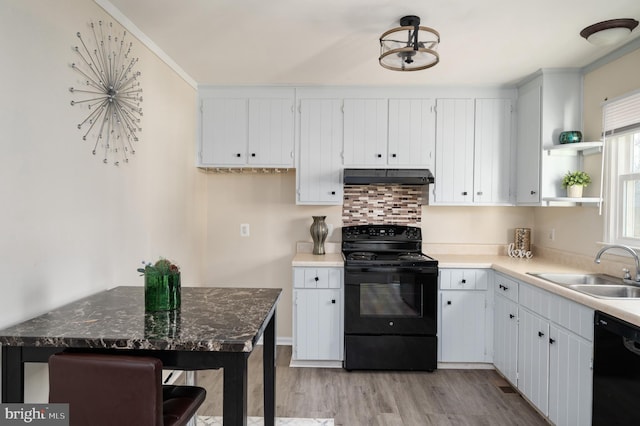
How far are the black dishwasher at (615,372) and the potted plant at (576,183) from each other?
4.03ft

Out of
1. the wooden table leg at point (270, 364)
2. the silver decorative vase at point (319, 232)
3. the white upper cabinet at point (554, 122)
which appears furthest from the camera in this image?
the silver decorative vase at point (319, 232)

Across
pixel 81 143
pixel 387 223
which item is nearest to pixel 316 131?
pixel 387 223

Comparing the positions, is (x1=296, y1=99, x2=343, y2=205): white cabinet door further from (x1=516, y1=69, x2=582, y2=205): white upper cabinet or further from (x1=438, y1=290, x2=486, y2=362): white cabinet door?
(x1=516, y1=69, x2=582, y2=205): white upper cabinet

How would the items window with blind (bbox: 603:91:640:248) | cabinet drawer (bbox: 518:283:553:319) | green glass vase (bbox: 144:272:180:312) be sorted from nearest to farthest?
1. green glass vase (bbox: 144:272:180:312)
2. cabinet drawer (bbox: 518:283:553:319)
3. window with blind (bbox: 603:91:640:248)

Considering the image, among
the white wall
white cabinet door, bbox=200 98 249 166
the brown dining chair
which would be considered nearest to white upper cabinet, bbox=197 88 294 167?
white cabinet door, bbox=200 98 249 166

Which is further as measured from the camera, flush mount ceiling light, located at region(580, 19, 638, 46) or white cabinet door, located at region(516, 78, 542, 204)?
white cabinet door, located at region(516, 78, 542, 204)

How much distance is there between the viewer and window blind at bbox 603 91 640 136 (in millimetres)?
2420

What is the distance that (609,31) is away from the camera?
2203 millimetres

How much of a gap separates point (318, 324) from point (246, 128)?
1.85 meters

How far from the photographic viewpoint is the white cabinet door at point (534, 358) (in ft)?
7.89

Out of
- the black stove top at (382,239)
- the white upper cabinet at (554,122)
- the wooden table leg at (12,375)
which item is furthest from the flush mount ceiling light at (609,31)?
the wooden table leg at (12,375)

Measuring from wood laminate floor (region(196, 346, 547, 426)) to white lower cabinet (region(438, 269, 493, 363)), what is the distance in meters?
0.17

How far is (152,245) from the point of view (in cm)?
265

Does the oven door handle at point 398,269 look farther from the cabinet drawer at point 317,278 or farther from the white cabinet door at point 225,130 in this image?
the white cabinet door at point 225,130
